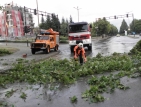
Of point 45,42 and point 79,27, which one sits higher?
point 79,27

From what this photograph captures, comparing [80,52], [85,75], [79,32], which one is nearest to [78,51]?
[80,52]

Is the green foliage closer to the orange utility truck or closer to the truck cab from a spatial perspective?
the truck cab

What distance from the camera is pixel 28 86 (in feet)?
31.3

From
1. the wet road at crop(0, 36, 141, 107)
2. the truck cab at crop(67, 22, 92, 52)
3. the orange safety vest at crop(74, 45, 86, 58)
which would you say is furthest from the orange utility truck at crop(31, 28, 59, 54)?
the wet road at crop(0, 36, 141, 107)

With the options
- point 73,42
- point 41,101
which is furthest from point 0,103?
point 73,42

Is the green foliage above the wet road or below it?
above

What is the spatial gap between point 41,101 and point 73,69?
4.40m

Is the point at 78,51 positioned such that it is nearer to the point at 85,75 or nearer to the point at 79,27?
the point at 85,75

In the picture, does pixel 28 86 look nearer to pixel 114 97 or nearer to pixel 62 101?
pixel 62 101

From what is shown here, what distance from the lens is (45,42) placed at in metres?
26.2

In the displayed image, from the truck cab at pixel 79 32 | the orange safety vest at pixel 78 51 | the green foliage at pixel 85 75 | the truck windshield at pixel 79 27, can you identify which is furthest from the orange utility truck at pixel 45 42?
the orange safety vest at pixel 78 51

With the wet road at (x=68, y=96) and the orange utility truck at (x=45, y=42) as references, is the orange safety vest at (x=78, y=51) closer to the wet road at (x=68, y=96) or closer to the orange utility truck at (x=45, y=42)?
the wet road at (x=68, y=96)

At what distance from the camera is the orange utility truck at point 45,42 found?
25625 millimetres

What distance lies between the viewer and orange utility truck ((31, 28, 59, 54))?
25625 mm
